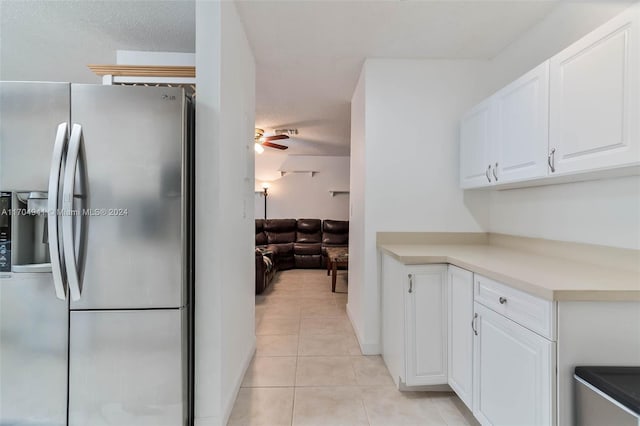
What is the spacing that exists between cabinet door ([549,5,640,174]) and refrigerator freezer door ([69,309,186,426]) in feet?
6.99

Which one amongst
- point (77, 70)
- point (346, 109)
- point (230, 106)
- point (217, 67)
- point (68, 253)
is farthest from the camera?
Result: point (346, 109)

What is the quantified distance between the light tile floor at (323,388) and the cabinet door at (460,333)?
229 mm

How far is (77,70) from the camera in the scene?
8.88ft

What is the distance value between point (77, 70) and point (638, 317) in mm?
4337

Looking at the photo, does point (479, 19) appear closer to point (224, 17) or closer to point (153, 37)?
point (224, 17)

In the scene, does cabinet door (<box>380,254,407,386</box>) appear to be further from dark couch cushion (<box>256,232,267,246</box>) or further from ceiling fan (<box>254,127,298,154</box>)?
dark couch cushion (<box>256,232,267,246</box>)

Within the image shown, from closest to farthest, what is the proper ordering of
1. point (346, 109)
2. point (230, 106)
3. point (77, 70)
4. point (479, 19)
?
point (230, 106) < point (479, 19) < point (77, 70) < point (346, 109)

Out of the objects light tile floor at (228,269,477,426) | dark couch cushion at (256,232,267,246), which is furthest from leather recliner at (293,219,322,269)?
light tile floor at (228,269,477,426)

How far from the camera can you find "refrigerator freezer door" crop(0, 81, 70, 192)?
1.29 meters

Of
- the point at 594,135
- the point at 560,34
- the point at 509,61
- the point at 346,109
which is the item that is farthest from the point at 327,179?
the point at 594,135

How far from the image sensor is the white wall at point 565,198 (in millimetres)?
1410

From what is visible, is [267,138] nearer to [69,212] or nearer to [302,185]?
[302,185]

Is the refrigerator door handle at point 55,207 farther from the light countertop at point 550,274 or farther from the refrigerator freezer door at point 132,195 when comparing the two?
the light countertop at point 550,274
